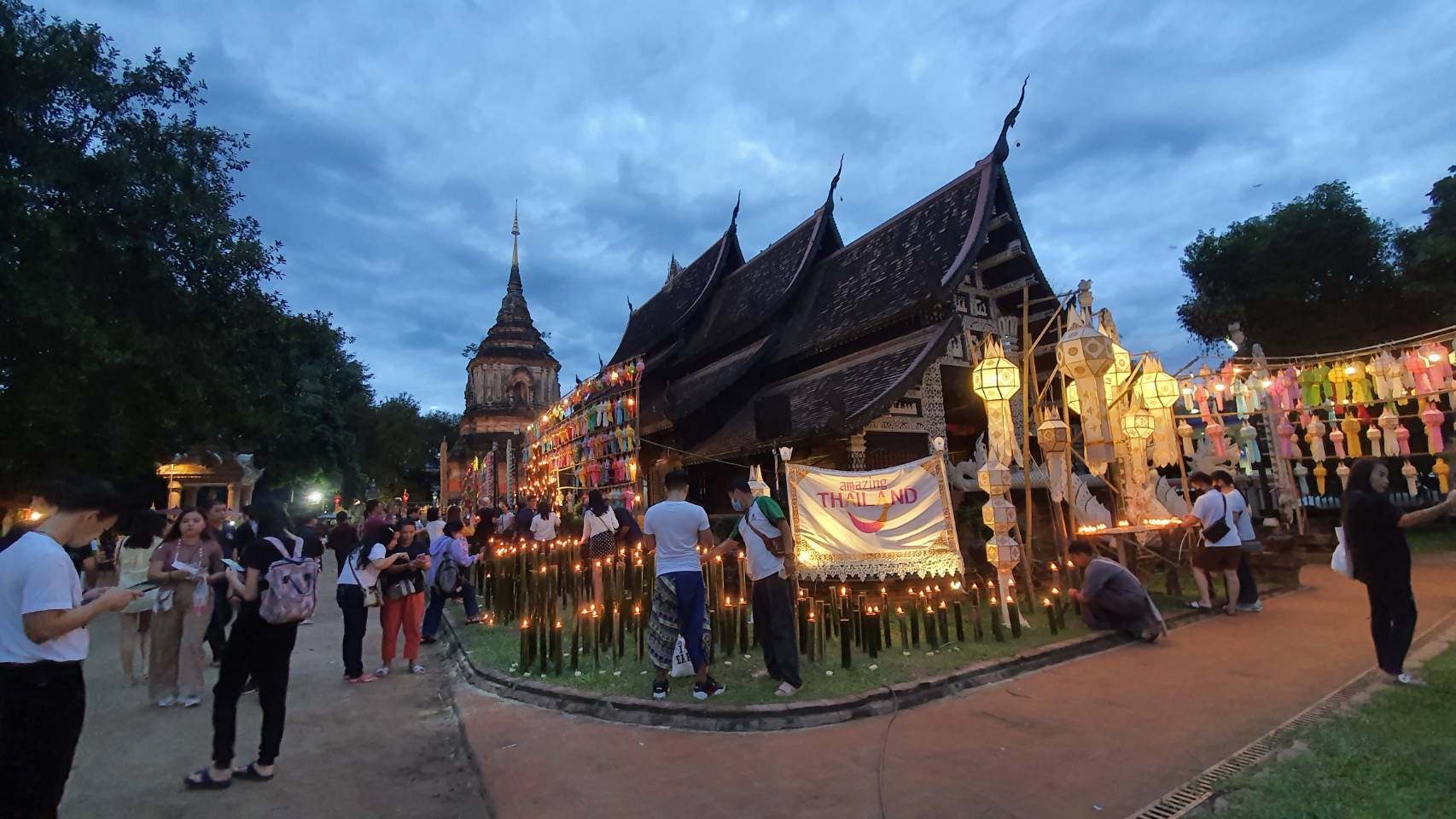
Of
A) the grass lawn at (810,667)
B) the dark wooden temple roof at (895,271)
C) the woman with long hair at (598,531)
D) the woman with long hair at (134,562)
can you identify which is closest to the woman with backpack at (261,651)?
the grass lawn at (810,667)

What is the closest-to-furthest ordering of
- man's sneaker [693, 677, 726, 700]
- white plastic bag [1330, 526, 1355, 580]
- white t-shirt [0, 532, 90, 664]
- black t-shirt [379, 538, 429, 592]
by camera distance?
white t-shirt [0, 532, 90, 664], white plastic bag [1330, 526, 1355, 580], man's sneaker [693, 677, 726, 700], black t-shirt [379, 538, 429, 592]

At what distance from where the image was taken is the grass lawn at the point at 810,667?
5137mm

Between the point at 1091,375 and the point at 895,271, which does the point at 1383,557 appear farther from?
the point at 895,271

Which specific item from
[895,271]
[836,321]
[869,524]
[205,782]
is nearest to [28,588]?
[205,782]

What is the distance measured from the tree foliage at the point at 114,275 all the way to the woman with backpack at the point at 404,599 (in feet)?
25.3

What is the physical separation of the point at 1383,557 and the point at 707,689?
15.6 ft

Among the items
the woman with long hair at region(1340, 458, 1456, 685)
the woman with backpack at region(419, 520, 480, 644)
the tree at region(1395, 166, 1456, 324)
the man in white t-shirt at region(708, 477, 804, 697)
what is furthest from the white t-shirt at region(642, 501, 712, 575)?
the tree at region(1395, 166, 1456, 324)

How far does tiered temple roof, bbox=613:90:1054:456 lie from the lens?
11.9 metres

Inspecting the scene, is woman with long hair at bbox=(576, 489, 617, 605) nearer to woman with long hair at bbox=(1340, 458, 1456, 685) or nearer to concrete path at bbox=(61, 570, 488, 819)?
concrete path at bbox=(61, 570, 488, 819)

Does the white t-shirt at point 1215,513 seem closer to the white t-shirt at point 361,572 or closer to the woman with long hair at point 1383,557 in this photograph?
the woman with long hair at point 1383,557

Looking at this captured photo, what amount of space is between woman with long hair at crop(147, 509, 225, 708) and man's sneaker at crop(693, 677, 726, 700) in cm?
388

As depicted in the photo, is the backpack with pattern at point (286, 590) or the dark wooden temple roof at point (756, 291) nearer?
the backpack with pattern at point (286, 590)

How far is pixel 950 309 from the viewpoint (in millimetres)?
12883

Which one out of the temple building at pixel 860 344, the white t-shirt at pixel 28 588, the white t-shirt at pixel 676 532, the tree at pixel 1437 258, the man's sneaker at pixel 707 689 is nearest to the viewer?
the white t-shirt at pixel 28 588
